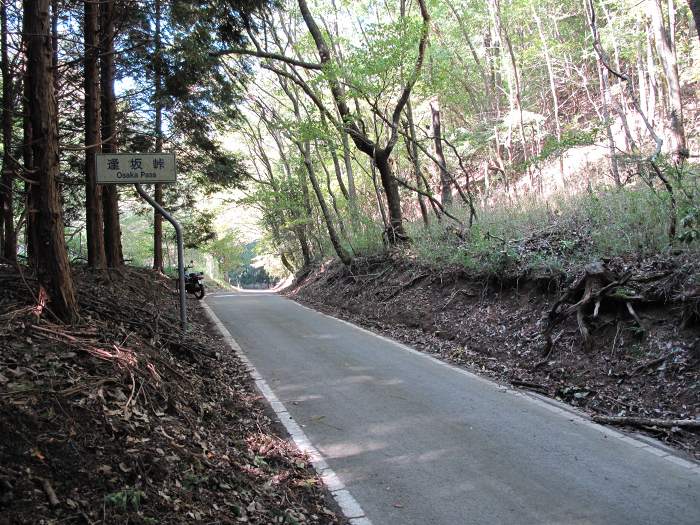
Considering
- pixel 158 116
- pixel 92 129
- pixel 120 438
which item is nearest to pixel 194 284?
pixel 158 116

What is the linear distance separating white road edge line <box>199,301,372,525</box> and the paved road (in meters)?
0.07

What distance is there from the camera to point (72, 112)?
45.6 feet

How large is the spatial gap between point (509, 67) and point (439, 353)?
15.5 m

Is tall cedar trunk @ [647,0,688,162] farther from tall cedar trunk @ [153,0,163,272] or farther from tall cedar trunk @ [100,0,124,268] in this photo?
tall cedar trunk @ [100,0,124,268]

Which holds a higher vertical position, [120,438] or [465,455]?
[120,438]

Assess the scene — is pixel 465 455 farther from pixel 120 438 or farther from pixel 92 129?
pixel 92 129

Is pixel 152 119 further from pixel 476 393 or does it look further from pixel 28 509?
pixel 28 509

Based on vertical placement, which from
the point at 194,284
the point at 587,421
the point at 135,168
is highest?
the point at 135,168

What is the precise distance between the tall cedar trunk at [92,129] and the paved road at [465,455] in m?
5.30

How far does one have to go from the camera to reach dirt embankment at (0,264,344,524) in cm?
295

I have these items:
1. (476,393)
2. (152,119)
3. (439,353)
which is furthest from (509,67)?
(476,393)

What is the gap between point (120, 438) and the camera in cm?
367

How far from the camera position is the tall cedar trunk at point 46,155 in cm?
518

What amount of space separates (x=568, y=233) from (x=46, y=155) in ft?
28.2
